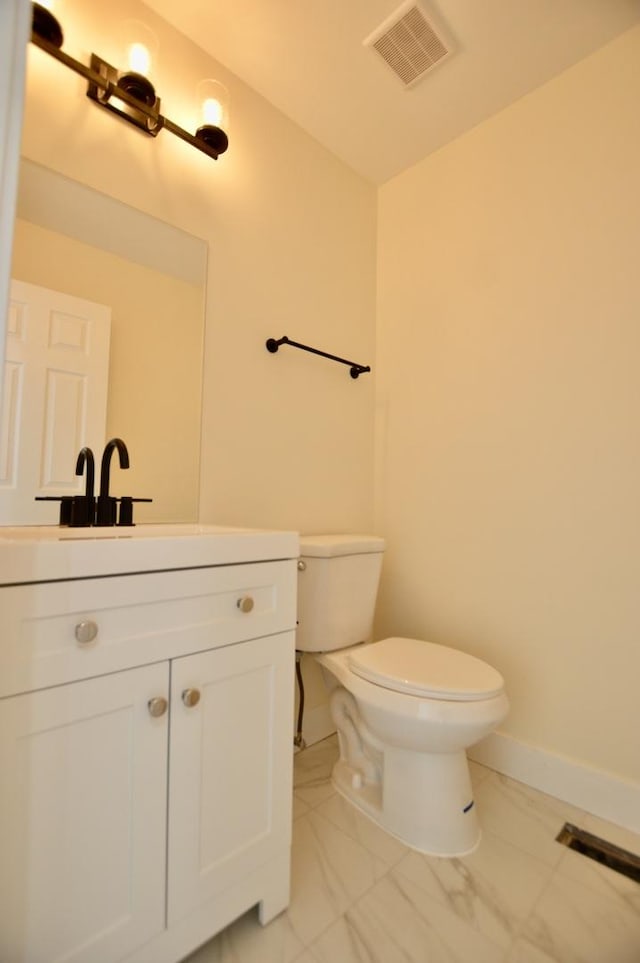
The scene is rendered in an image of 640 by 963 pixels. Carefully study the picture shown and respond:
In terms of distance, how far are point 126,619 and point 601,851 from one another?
4.52 feet

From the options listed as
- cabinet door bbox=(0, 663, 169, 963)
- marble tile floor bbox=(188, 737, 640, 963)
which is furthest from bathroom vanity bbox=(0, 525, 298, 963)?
marble tile floor bbox=(188, 737, 640, 963)

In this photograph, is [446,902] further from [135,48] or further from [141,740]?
[135,48]

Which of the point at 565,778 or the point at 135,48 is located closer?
the point at 135,48

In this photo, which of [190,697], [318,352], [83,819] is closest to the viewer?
[83,819]

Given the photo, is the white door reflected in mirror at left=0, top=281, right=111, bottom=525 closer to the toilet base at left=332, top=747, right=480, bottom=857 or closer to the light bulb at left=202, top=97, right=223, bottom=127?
the light bulb at left=202, top=97, right=223, bottom=127

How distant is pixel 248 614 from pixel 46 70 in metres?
1.38

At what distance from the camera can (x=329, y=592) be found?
1459mm

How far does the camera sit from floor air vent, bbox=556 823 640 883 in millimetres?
1117

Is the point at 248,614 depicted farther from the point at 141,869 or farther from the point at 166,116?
the point at 166,116

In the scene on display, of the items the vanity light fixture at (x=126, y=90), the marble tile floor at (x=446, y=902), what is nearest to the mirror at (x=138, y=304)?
the vanity light fixture at (x=126, y=90)

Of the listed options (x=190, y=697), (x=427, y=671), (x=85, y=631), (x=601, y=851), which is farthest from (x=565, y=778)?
(x=85, y=631)

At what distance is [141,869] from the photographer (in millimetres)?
730

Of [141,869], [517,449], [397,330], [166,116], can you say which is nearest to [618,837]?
[517,449]

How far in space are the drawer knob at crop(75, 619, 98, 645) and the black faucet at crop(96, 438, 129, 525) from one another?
47cm
